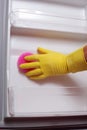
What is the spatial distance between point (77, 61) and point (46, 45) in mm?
218

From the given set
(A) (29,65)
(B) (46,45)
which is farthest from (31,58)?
(B) (46,45)

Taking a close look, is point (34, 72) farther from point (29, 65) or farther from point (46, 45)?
point (46, 45)

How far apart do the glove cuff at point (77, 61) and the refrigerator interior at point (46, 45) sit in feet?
0.33

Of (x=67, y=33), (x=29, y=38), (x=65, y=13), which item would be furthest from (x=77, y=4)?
(x=29, y=38)

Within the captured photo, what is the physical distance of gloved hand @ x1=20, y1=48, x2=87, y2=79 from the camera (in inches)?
40.8

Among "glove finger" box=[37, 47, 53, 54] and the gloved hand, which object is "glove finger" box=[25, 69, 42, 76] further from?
"glove finger" box=[37, 47, 53, 54]

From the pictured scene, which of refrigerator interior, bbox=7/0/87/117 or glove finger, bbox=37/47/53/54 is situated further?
glove finger, bbox=37/47/53/54

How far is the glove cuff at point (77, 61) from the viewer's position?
3.27 ft

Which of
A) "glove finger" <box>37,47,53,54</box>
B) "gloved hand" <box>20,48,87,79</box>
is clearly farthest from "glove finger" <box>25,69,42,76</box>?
"glove finger" <box>37,47,53,54</box>

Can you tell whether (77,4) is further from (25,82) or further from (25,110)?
(25,110)

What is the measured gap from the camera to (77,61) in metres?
1.01

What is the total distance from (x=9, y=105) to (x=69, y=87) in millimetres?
338

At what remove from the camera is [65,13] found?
1.25 metres

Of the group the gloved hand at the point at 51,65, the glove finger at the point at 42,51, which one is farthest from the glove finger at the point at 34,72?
the glove finger at the point at 42,51
